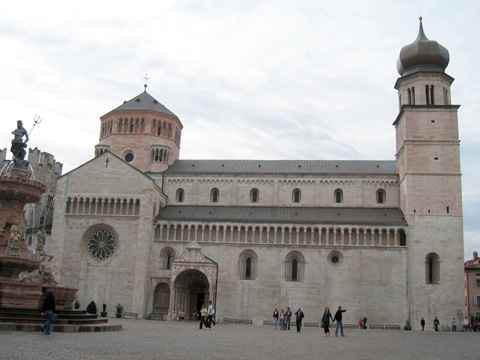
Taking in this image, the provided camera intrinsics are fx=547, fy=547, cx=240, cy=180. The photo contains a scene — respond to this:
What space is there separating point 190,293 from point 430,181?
73.0 feet

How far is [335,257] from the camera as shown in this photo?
45.5 m

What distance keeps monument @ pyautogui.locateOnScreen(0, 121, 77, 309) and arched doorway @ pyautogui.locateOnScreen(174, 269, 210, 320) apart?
21032mm

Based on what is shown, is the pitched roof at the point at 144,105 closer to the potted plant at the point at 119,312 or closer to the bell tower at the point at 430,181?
the potted plant at the point at 119,312

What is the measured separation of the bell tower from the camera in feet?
141

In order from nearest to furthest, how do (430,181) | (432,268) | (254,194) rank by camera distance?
(432,268)
(430,181)
(254,194)

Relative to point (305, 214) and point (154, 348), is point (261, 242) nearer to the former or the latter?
point (305, 214)

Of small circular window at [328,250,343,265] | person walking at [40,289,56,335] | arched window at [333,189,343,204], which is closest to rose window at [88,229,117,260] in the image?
small circular window at [328,250,343,265]

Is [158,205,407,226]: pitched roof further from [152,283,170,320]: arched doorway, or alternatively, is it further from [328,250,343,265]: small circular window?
[152,283,170,320]: arched doorway

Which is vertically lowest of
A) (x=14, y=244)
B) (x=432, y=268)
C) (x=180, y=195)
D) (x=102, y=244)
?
(x=14, y=244)

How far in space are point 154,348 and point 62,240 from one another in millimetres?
33864

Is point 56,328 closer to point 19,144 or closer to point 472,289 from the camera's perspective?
point 19,144

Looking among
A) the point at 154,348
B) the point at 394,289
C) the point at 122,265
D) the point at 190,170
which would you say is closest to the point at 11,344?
the point at 154,348

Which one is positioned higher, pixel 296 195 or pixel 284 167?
pixel 284 167

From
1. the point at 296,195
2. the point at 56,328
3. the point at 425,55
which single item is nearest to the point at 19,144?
the point at 56,328
